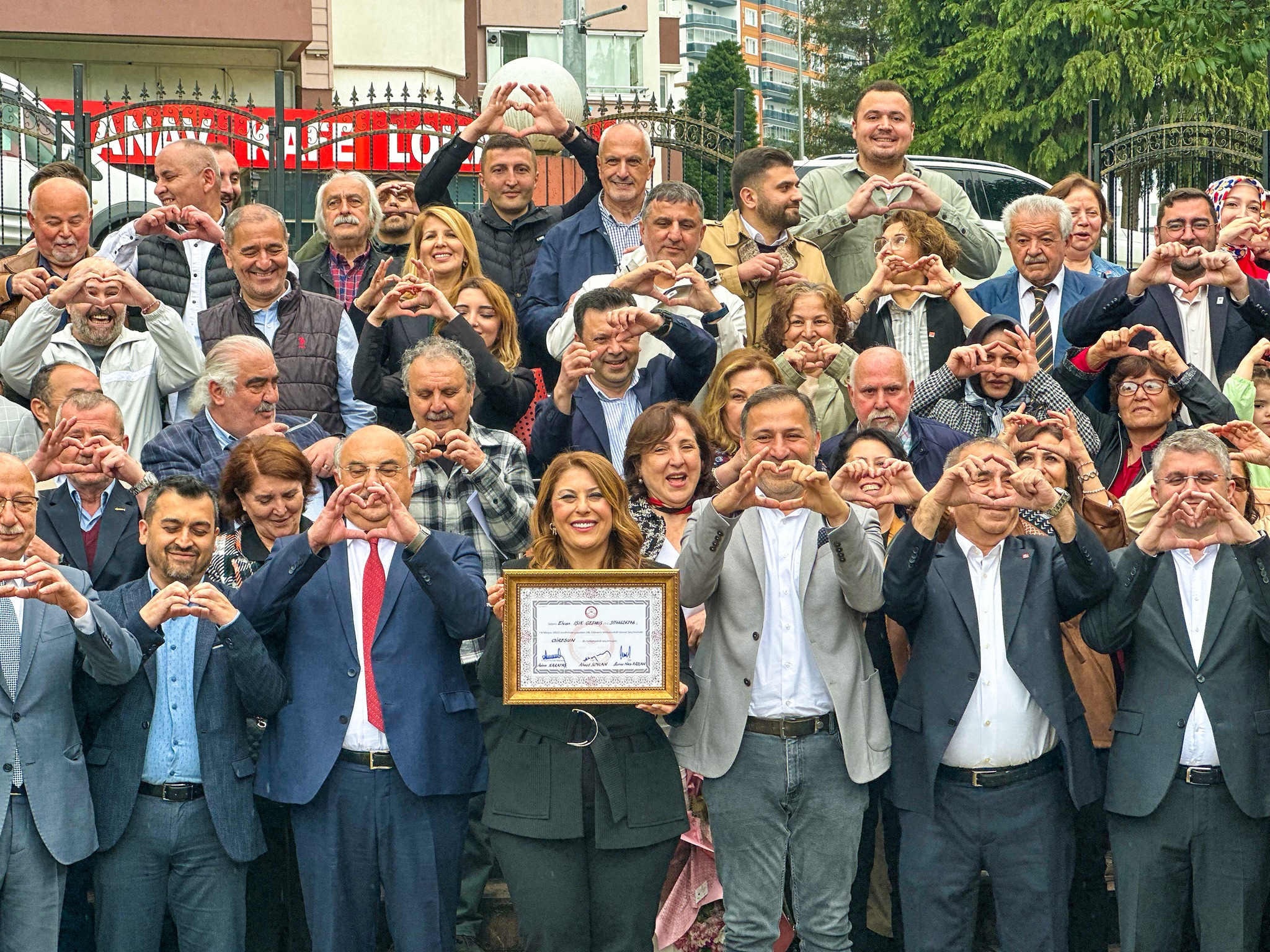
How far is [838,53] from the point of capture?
59000 millimetres

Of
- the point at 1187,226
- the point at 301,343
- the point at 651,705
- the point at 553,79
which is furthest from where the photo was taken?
the point at 553,79

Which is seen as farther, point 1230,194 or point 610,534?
point 1230,194

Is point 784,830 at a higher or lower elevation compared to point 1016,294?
lower

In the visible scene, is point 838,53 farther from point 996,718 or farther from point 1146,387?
point 996,718

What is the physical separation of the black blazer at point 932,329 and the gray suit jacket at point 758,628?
94.5 inches

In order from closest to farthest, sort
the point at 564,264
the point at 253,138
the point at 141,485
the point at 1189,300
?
1. the point at 141,485
2. the point at 1189,300
3. the point at 564,264
4. the point at 253,138

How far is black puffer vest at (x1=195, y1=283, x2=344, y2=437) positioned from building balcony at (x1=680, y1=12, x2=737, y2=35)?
395ft

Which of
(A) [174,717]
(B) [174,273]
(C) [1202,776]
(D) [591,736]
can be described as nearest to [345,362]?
(B) [174,273]

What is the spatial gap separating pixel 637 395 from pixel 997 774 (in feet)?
8.57

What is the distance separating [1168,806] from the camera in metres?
6.41

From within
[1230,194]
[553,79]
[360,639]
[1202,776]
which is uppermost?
[553,79]

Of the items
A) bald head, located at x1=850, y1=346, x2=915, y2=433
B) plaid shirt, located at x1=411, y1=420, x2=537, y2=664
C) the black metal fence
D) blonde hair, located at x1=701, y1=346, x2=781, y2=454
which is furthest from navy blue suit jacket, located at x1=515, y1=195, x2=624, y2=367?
the black metal fence

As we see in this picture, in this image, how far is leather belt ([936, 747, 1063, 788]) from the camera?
21.1ft

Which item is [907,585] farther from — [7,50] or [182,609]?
[7,50]
